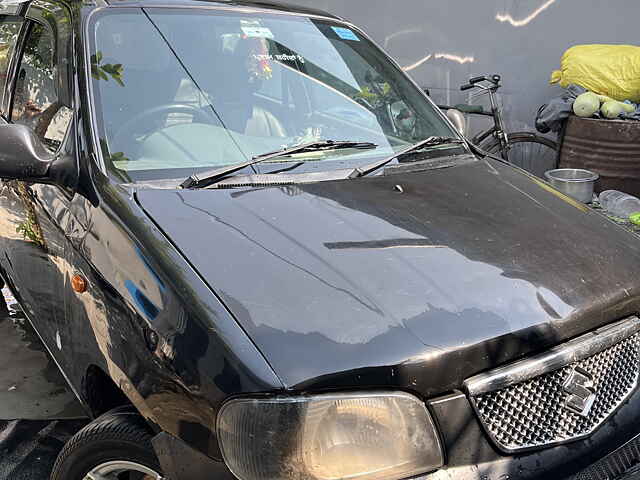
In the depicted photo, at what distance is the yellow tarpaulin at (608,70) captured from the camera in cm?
579

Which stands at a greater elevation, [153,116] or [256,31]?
[256,31]

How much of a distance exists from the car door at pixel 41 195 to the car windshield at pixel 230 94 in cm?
20

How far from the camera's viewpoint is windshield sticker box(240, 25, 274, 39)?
2.93 m

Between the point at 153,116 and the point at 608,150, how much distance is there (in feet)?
14.6

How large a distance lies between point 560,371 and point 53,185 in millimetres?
1799

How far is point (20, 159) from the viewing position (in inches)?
89.7

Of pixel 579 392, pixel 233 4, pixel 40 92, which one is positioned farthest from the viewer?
pixel 233 4

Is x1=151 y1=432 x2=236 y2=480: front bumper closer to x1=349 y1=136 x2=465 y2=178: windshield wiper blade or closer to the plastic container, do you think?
x1=349 y1=136 x2=465 y2=178: windshield wiper blade

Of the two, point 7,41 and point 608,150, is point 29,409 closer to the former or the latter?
point 7,41

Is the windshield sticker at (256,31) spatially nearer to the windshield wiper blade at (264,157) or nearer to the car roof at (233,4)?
the car roof at (233,4)

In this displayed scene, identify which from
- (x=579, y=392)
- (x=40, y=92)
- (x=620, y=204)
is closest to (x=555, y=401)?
(x=579, y=392)

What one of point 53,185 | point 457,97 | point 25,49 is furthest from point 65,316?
point 457,97

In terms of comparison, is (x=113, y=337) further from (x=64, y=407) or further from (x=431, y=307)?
(x=64, y=407)

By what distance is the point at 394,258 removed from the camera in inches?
74.5
